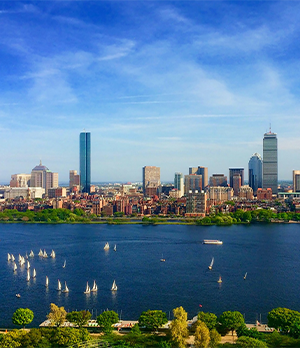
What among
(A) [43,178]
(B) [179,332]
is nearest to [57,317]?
(B) [179,332]

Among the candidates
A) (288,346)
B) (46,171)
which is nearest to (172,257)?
(288,346)

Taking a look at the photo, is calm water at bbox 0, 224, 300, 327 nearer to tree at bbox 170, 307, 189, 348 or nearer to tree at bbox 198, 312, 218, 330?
tree at bbox 198, 312, 218, 330

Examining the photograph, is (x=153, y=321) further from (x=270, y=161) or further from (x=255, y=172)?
(x=255, y=172)

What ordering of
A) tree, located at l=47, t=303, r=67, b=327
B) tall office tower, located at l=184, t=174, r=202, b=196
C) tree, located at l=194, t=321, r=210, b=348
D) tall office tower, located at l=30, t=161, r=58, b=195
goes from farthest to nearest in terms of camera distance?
tall office tower, located at l=30, t=161, r=58, b=195
tall office tower, located at l=184, t=174, r=202, b=196
tree, located at l=47, t=303, r=67, b=327
tree, located at l=194, t=321, r=210, b=348

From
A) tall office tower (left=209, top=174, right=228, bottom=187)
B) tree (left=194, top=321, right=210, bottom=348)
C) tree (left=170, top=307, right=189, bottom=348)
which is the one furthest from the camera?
tall office tower (left=209, top=174, right=228, bottom=187)

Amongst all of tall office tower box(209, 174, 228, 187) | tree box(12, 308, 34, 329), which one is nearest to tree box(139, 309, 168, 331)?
tree box(12, 308, 34, 329)

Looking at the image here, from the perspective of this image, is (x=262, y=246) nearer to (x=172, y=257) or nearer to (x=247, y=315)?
(x=172, y=257)

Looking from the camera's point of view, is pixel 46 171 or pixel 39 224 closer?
pixel 39 224
